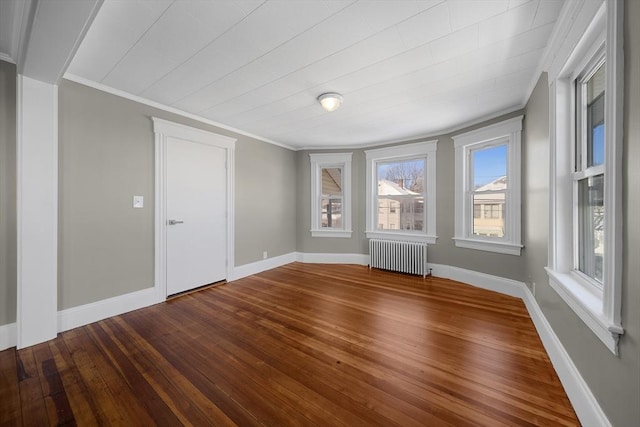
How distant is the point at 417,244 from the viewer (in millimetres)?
4250

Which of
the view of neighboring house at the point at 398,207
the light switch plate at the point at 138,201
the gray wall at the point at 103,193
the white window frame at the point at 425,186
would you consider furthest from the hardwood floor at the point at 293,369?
the view of neighboring house at the point at 398,207

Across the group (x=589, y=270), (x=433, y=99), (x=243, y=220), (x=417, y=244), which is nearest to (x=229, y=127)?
(x=243, y=220)

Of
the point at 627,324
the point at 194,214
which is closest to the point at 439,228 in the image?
the point at 627,324

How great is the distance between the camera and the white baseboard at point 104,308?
2396 millimetres

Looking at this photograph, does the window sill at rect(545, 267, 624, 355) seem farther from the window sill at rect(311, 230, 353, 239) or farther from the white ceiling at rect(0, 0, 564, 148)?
the window sill at rect(311, 230, 353, 239)

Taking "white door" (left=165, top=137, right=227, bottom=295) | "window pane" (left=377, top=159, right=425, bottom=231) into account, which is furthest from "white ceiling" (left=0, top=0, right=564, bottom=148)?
"window pane" (left=377, top=159, right=425, bottom=231)

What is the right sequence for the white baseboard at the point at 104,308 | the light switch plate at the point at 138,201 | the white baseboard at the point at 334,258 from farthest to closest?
the white baseboard at the point at 334,258 < the light switch plate at the point at 138,201 < the white baseboard at the point at 104,308

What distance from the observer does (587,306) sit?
1.29 metres

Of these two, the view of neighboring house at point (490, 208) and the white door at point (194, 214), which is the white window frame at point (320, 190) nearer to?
the white door at point (194, 214)

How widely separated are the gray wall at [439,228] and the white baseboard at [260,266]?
1.13 ft

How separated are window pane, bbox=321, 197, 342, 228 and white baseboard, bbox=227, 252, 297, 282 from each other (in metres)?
0.98

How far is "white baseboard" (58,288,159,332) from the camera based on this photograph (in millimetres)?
2396

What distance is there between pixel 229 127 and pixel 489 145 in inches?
153

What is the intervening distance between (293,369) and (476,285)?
307 centimetres
